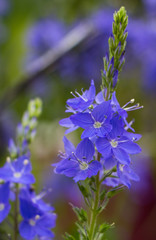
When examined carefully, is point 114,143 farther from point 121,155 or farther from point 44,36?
point 44,36

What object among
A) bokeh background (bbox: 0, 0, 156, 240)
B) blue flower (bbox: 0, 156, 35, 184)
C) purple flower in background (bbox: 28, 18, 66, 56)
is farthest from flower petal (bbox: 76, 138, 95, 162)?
purple flower in background (bbox: 28, 18, 66, 56)

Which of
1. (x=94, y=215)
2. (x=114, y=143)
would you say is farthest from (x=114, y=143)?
(x=94, y=215)

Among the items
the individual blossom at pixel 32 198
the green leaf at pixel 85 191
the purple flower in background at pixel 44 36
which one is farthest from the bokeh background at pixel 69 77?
the green leaf at pixel 85 191

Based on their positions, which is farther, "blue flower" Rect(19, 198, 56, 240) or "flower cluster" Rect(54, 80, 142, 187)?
"blue flower" Rect(19, 198, 56, 240)

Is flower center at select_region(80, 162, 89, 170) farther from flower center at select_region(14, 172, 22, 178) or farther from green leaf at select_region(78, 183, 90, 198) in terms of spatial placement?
flower center at select_region(14, 172, 22, 178)

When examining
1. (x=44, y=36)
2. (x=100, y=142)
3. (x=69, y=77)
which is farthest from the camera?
(x=44, y=36)

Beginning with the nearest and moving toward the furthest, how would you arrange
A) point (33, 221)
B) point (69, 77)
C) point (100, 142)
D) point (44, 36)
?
point (100, 142) < point (33, 221) < point (69, 77) < point (44, 36)

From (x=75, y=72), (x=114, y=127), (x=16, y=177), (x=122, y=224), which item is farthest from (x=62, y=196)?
(x=114, y=127)

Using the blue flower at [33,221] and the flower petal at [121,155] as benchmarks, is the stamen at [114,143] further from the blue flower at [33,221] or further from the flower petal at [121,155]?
the blue flower at [33,221]
